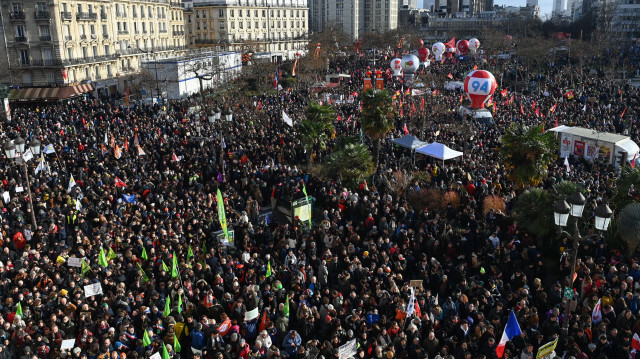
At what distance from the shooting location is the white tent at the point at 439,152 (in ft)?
74.9

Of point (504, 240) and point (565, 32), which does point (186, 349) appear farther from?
point (565, 32)

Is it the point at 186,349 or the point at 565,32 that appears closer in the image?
the point at 186,349

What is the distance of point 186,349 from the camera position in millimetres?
11492

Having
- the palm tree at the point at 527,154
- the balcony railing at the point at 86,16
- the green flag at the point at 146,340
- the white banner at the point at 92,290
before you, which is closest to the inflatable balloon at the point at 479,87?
the palm tree at the point at 527,154

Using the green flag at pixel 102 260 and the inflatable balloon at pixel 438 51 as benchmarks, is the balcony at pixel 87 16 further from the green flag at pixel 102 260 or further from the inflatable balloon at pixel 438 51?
the green flag at pixel 102 260

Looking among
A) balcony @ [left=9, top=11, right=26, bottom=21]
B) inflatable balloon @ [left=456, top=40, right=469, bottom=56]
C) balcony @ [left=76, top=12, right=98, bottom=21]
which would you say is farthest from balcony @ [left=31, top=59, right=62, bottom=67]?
inflatable balloon @ [left=456, top=40, right=469, bottom=56]

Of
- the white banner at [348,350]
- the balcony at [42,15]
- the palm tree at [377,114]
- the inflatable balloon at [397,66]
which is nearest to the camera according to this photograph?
the white banner at [348,350]

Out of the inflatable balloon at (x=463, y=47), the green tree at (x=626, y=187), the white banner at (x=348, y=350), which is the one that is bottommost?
the white banner at (x=348, y=350)

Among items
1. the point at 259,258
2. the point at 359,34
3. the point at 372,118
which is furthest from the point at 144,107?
the point at 359,34

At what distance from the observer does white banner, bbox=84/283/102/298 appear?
12.2 m

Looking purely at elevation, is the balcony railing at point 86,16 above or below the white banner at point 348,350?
above

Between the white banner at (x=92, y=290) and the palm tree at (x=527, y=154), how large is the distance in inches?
537

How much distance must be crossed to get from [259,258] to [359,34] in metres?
147

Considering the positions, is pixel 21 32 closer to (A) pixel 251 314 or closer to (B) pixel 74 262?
(B) pixel 74 262
